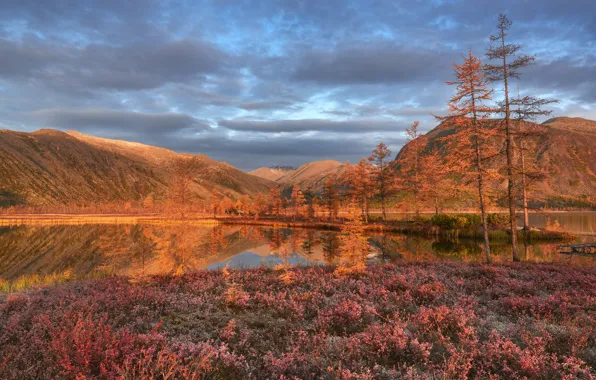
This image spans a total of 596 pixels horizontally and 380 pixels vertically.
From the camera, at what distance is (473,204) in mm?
A: 162250

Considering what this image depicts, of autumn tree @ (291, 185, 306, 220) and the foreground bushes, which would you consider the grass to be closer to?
the foreground bushes

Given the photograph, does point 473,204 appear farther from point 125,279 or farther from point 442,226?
point 125,279

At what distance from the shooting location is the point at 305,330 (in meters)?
7.31

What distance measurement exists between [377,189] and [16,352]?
62954mm

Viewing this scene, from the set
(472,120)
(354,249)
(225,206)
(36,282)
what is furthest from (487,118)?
(225,206)

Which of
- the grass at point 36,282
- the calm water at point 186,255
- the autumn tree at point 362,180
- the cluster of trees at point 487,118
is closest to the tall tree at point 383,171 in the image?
the autumn tree at point 362,180

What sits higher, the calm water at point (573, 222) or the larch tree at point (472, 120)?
the larch tree at point (472, 120)

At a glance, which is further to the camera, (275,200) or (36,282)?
(275,200)

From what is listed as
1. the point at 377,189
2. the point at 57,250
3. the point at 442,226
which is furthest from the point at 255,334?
the point at 377,189

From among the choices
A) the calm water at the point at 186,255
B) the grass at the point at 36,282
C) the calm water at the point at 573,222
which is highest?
the grass at the point at 36,282

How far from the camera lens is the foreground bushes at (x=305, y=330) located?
16.7ft

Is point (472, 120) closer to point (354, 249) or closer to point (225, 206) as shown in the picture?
point (354, 249)

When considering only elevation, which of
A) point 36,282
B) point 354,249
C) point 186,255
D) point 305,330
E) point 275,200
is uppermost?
point 275,200

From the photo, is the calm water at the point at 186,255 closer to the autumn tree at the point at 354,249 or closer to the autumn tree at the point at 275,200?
the autumn tree at the point at 354,249
